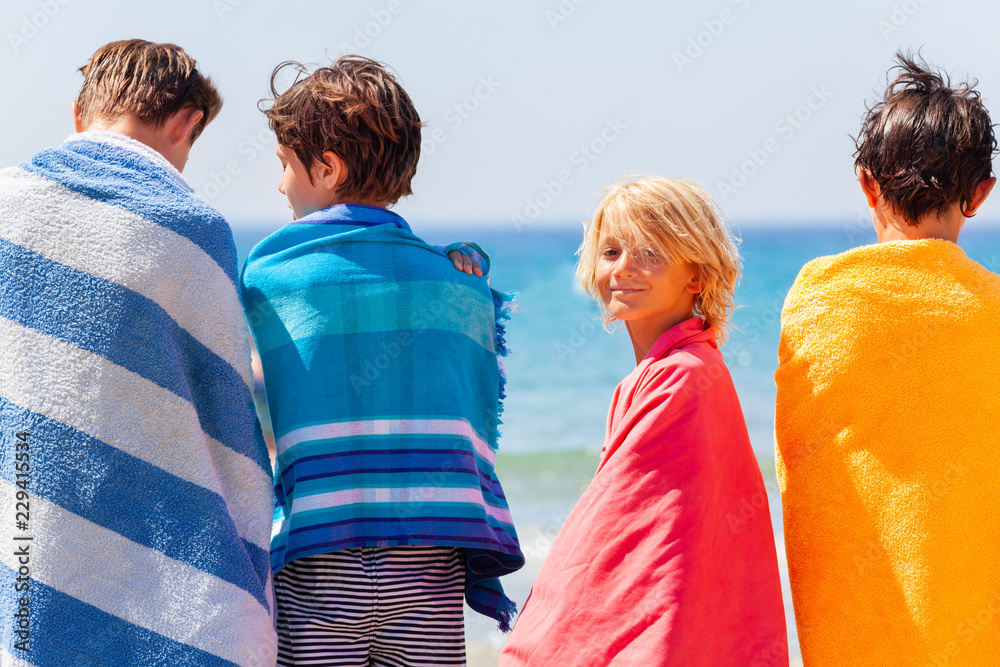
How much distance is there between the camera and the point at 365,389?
2.17 m

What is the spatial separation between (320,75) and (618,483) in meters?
1.21

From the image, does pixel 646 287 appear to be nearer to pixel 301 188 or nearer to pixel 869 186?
pixel 869 186

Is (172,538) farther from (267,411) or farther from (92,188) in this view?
(92,188)

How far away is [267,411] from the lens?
229cm

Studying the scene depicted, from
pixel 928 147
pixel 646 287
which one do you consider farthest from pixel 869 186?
pixel 646 287

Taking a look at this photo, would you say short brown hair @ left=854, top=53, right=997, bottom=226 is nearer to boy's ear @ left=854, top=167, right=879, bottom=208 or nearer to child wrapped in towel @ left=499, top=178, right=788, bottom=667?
boy's ear @ left=854, top=167, right=879, bottom=208

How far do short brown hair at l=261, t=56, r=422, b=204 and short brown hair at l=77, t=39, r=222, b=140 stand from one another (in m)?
0.21

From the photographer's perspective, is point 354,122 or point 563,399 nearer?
point 354,122

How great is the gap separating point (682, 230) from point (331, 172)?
2.82ft

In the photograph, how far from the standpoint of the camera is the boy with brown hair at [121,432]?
76.4 inches

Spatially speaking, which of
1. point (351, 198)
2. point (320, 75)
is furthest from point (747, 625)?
point (320, 75)

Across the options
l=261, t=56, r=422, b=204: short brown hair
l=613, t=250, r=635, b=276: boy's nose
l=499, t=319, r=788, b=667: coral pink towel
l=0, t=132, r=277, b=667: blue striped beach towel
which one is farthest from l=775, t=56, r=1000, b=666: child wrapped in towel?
l=0, t=132, r=277, b=667: blue striped beach towel

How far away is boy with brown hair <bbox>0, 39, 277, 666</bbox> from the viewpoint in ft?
6.37

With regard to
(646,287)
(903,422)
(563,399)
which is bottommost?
(563,399)
